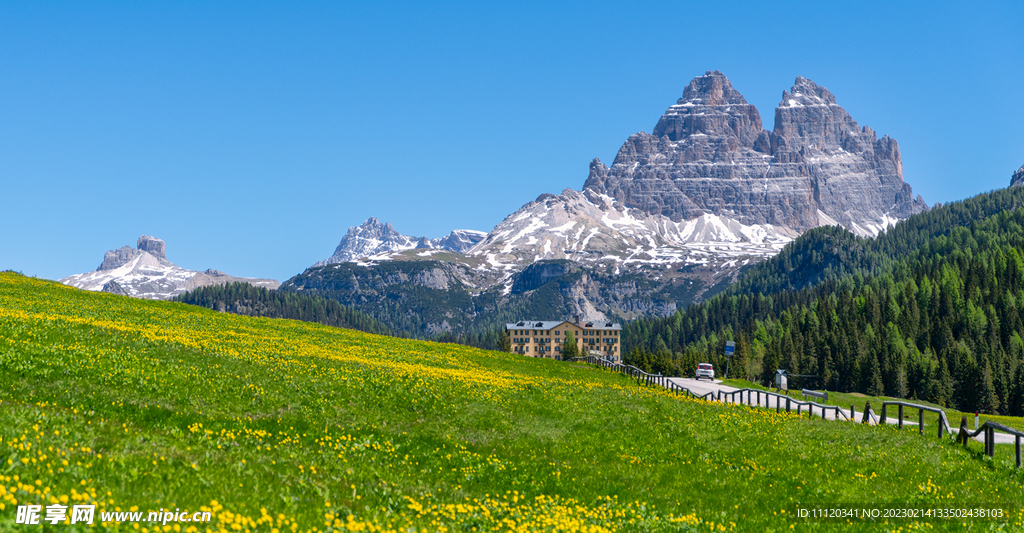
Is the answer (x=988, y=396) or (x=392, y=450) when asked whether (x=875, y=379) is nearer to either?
(x=988, y=396)

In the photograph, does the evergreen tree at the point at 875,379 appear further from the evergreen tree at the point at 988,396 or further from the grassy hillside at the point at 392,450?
the grassy hillside at the point at 392,450

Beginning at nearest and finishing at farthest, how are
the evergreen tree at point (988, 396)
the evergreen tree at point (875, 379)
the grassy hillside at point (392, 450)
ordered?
1. the grassy hillside at point (392, 450)
2. the evergreen tree at point (988, 396)
3. the evergreen tree at point (875, 379)

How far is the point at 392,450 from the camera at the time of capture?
20.0 meters

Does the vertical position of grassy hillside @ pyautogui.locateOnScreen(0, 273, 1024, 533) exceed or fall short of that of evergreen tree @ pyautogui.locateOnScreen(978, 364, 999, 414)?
it exceeds it

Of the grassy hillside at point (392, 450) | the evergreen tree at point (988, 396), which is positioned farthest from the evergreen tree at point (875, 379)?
the grassy hillside at point (392, 450)

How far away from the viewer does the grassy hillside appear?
12.6 metres

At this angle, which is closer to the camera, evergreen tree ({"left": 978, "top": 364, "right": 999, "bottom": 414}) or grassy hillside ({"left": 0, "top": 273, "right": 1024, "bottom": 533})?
grassy hillside ({"left": 0, "top": 273, "right": 1024, "bottom": 533})

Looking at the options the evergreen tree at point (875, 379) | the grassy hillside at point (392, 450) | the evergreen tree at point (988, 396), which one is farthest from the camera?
the evergreen tree at point (875, 379)

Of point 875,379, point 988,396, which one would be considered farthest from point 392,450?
point 875,379

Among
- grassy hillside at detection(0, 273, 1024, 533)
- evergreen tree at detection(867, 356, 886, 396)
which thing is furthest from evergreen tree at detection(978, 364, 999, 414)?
grassy hillside at detection(0, 273, 1024, 533)

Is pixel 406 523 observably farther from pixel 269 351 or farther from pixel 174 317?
pixel 174 317

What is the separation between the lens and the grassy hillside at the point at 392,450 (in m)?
12.6

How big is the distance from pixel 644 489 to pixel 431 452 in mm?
6102

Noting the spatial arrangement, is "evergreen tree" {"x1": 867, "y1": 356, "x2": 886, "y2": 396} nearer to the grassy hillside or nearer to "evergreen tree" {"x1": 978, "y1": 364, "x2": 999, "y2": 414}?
"evergreen tree" {"x1": 978, "y1": 364, "x2": 999, "y2": 414}
